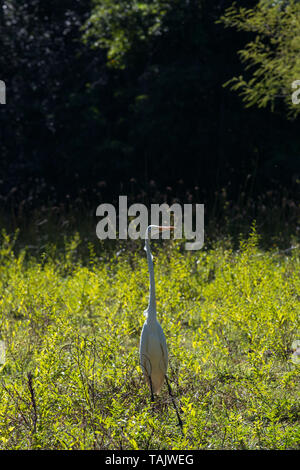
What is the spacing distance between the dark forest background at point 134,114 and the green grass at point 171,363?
3934mm

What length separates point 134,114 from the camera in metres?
10.4

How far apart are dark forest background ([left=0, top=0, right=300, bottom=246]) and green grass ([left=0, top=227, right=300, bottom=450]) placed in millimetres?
3934

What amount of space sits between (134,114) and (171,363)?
694 centimetres

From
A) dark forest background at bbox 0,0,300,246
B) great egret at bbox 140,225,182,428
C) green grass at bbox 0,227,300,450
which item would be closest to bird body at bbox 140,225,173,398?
great egret at bbox 140,225,182,428

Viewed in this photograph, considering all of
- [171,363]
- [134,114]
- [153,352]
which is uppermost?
[134,114]

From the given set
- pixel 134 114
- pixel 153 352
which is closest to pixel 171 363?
pixel 153 352

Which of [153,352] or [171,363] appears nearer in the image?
[153,352]

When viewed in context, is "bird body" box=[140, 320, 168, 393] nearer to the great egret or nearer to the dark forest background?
the great egret

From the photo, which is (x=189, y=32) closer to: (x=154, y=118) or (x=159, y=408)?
(x=154, y=118)

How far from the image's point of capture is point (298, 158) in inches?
388

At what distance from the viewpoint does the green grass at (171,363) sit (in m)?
3.20

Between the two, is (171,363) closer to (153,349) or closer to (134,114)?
(153,349)
